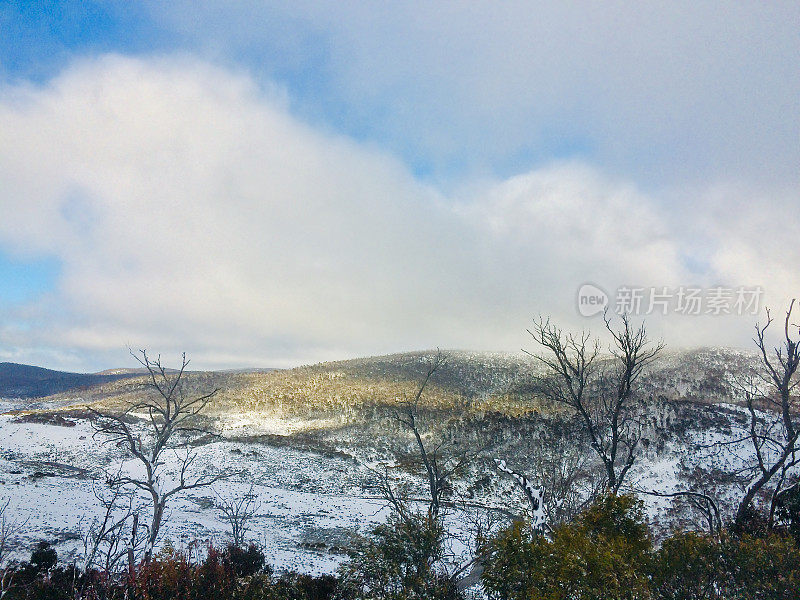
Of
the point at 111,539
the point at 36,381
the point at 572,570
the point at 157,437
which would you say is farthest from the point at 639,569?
the point at 36,381

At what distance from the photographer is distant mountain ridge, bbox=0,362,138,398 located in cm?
10943

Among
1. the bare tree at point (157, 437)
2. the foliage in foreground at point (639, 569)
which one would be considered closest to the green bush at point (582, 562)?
the foliage in foreground at point (639, 569)

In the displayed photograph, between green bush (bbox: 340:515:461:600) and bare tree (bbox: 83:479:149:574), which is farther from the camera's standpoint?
bare tree (bbox: 83:479:149:574)

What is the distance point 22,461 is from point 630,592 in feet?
134

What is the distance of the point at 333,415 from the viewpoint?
167ft

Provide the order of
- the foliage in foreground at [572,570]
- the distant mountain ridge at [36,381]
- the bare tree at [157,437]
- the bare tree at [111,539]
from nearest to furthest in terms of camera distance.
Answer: the foliage in foreground at [572,570], the bare tree at [111,539], the bare tree at [157,437], the distant mountain ridge at [36,381]

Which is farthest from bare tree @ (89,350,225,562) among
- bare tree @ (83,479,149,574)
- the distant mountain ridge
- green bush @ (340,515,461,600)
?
the distant mountain ridge

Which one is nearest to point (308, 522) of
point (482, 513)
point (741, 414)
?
point (482, 513)

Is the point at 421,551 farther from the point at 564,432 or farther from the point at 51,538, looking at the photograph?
the point at 564,432

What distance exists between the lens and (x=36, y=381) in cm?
12462

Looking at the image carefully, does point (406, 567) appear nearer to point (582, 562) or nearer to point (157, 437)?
point (582, 562)

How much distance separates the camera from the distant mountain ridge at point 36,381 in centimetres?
10943

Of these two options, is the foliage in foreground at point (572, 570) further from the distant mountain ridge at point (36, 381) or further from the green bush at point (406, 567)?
the distant mountain ridge at point (36, 381)

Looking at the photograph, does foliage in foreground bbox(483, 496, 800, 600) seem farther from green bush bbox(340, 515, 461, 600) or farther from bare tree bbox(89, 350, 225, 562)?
bare tree bbox(89, 350, 225, 562)
